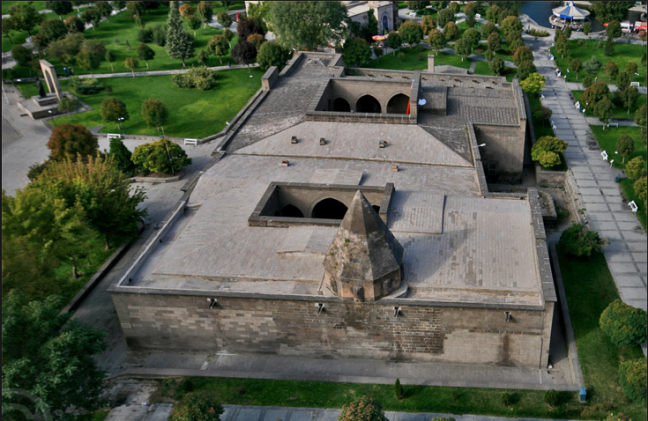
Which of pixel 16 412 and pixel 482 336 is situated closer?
pixel 16 412

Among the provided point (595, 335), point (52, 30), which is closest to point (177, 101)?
point (52, 30)

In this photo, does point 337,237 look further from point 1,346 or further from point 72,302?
point 72,302

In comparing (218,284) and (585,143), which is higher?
(218,284)

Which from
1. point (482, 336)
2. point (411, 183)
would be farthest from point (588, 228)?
point (482, 336)

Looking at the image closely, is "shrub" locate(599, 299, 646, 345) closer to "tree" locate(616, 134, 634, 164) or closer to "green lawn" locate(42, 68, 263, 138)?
"tree" locate(616, 134, 634, 164)

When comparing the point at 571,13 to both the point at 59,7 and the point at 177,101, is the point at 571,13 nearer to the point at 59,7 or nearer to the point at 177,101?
the point at 177,101

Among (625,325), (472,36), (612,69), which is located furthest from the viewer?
(472,36)

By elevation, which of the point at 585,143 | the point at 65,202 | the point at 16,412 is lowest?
the point at 585,143
